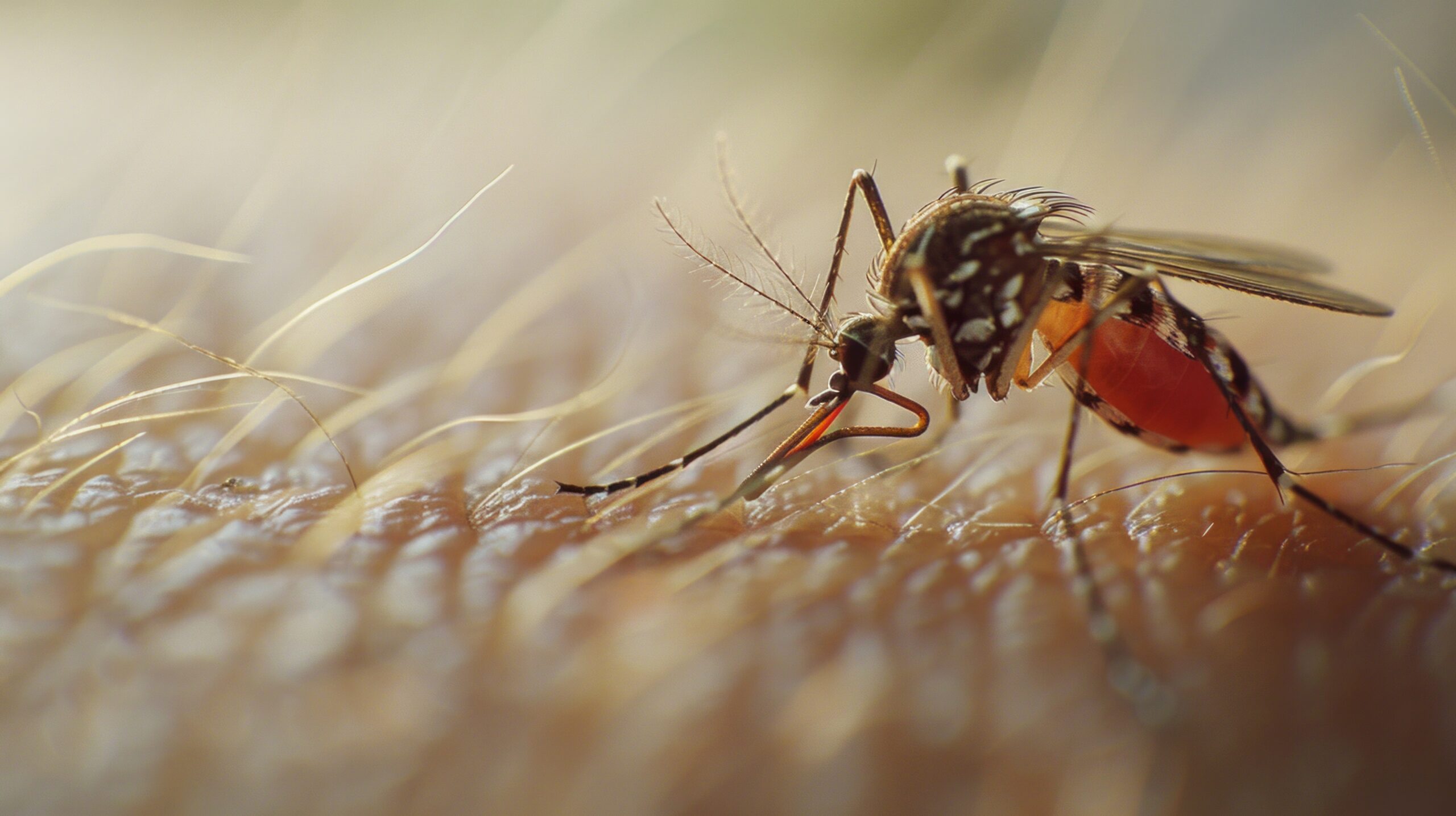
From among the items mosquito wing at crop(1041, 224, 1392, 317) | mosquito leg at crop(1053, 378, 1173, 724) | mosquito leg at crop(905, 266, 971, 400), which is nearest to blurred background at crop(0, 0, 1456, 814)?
mosquito leg at crop(1053, 378, 1173, 724)

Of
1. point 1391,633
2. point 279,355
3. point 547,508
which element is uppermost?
point 279,355

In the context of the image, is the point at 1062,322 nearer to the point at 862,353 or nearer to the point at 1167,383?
the point at 1167,383

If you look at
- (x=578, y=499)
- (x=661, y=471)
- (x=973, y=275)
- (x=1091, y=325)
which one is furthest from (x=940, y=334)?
(x=578, y=499)

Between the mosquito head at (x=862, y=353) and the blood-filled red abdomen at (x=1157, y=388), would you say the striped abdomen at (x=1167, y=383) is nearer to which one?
the blood-filled red abdomen at (x=1157, y=388)

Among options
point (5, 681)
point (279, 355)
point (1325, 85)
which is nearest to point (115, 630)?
point (5, 681)

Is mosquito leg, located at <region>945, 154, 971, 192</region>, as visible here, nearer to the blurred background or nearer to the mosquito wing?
the mosquito wing

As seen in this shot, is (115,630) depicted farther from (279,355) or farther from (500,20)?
(500,20)

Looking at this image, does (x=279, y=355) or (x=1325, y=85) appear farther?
(x=1325, y=85)
